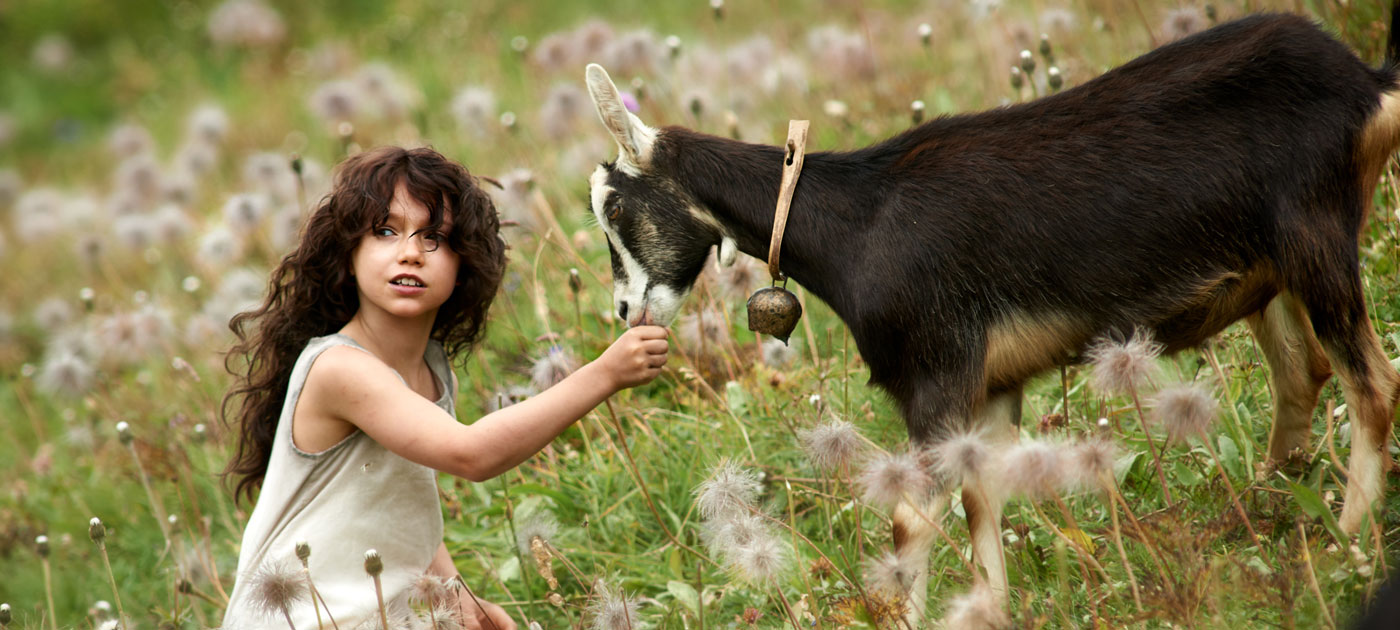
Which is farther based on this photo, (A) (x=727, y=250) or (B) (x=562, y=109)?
(B) (x=562, y=109)

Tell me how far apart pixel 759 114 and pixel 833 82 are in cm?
54

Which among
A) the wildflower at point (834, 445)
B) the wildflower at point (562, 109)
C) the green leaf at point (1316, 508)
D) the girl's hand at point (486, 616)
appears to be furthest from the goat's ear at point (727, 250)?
the wildflower at point (562, 109)

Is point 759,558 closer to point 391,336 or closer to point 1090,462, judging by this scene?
point 1090,462

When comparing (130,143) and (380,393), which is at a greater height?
(130,143)

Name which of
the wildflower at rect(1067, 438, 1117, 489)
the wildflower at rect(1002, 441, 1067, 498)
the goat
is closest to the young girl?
the goat

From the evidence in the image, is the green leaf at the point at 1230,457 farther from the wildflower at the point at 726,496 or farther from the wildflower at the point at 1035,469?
the wildflower at the point at 726,496

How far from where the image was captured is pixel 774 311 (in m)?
3.27

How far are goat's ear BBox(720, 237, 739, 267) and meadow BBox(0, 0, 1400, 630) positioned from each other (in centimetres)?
54

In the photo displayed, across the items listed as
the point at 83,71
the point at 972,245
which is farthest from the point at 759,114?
the point at 83,71

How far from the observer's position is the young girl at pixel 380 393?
320 cm

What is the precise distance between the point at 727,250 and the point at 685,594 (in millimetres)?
1252

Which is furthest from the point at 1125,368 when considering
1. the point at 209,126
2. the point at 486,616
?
the point at 209,126

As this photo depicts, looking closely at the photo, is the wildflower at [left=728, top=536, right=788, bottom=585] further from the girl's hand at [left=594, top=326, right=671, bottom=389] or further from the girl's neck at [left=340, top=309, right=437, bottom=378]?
the girl's neck at [left=340, top=309, right=437, bottom=378]

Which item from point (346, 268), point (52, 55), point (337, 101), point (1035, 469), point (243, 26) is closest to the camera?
point (1035, 469)
